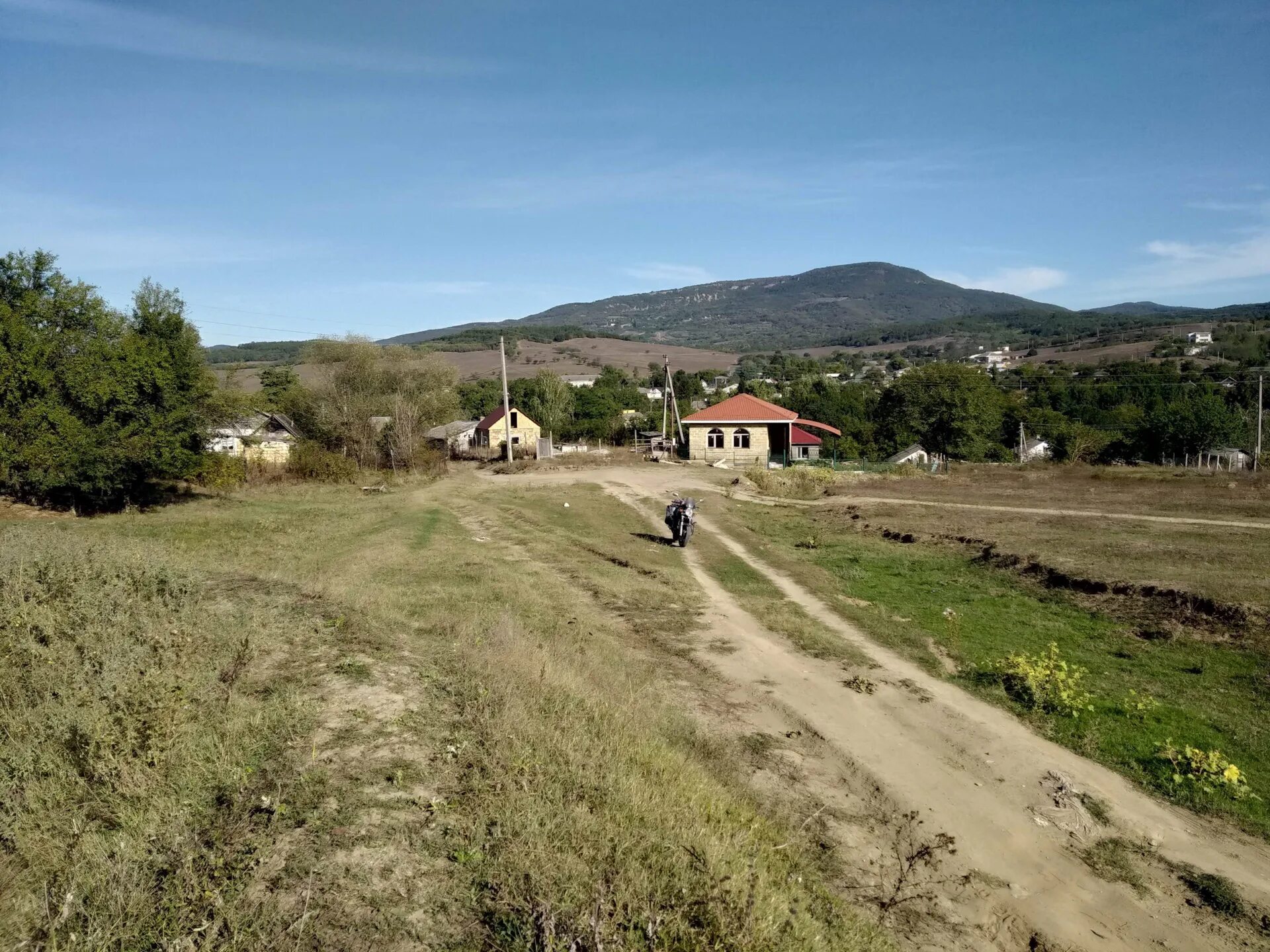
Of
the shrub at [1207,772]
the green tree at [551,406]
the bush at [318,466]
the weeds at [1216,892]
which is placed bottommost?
the weeds at [1216,892]

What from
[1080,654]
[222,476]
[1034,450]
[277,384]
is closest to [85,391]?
[222,476]

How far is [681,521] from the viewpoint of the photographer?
22.1 metres

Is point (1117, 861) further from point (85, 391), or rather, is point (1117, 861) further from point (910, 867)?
point (85, 391)

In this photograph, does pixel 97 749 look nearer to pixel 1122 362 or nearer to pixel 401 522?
pixel 401 522

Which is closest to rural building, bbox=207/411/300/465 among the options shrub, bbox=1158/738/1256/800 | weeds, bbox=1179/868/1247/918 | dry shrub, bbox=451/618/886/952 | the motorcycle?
the motorcycle

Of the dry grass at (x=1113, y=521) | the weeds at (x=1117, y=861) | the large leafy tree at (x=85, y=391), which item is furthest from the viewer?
the large leafy tree at (x=85, y=391)

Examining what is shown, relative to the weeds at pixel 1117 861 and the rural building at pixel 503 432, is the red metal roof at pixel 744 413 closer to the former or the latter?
the rural building at pixel 503 432

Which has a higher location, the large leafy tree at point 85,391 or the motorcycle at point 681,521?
the large leafy tree at point 85,391

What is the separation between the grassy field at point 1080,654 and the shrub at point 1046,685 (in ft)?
0.48

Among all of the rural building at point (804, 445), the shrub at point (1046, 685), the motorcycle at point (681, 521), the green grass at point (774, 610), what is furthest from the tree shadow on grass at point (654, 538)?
the rural building at point (804, 445)

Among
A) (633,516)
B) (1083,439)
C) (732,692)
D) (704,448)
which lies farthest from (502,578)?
(1083,439)

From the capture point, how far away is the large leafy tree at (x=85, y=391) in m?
20.9

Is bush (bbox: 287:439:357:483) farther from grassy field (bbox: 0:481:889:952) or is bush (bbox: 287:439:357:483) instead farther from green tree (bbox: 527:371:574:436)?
green tree (bbox: 527:371:574:436)

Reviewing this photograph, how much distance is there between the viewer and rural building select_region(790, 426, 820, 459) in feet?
193
